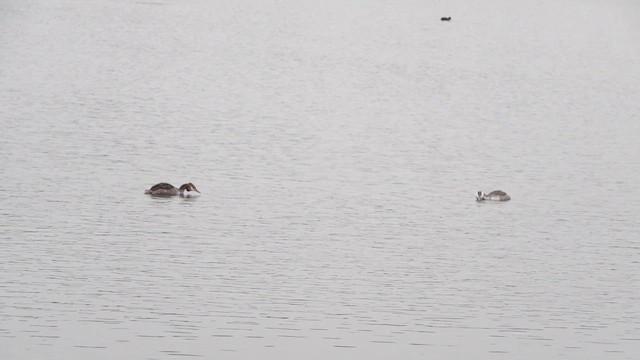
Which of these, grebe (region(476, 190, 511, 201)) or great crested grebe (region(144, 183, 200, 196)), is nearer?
great crested grebe (region(144, 183, 200, 196))

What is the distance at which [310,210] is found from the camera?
3884 cm

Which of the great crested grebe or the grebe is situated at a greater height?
the great crested grebe

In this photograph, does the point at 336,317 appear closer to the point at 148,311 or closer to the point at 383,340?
the point at 383,340

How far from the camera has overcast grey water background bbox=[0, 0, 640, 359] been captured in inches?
1048

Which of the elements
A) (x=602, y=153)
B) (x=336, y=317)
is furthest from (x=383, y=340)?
(x=602, y=153)

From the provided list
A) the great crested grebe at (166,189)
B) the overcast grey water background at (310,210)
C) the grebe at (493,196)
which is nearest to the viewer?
the overcast grey water background at (310,210)

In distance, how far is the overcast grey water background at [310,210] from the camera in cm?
2661

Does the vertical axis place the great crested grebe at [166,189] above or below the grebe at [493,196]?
above

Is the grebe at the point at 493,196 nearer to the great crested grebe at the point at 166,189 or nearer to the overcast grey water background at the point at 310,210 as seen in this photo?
the overcast grey water background at the point at 310,210

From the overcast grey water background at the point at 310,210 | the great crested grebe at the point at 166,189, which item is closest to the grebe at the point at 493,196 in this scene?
the overcast grey water background at the point at 310,210

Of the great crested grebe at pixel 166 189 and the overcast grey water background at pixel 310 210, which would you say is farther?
the great crested grebe at pixel 166 189

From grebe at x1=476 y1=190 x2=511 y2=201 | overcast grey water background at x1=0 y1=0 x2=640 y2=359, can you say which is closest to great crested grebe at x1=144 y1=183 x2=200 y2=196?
overcast grey water background at x1=0 y1=0 x2=640 y2=359

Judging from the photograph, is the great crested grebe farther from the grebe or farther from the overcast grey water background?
the grebe

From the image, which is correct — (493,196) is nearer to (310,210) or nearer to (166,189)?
(310,210)
